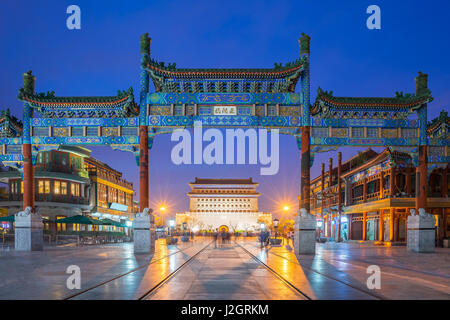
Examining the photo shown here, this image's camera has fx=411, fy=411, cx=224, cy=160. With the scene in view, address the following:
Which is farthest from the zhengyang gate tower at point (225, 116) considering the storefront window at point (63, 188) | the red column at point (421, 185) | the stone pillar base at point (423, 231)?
the storefront window at point (63, 188)

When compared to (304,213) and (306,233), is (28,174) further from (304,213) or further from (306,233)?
(306,233)

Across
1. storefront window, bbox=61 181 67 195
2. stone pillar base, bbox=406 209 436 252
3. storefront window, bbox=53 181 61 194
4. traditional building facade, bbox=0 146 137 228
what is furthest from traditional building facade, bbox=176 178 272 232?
stone pillar base, bbox=406 209 436 252

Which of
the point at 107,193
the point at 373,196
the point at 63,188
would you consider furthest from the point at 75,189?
the point at 373,196

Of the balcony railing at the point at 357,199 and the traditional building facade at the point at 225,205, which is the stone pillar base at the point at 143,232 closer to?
the balcony railing at the point at 357,199

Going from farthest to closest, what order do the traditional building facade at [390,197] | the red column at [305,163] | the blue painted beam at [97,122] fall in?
the traditional building facade at [390,197]
the blue painted beam at [97,122]
the red column at [305,163]

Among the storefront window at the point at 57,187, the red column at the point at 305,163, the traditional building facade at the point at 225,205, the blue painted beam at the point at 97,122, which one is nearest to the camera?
the red column at the point at 305,163

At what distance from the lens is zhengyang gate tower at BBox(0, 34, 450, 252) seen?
906 inches

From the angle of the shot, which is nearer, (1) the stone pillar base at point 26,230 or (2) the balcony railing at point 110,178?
(1) the stone pillar base at point 26,230

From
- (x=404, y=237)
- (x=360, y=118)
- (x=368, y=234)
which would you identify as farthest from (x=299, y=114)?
(x=368, y=234)

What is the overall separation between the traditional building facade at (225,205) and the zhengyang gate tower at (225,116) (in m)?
91.7

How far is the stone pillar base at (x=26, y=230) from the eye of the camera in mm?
23375

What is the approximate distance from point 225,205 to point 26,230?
9515 cm

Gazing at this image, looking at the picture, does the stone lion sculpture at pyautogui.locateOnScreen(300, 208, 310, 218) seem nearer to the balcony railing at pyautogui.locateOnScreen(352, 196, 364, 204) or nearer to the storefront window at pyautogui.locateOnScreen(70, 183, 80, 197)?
the balcony railing at pyautogui.locateOnScreen(352, 196, 364, 204)
